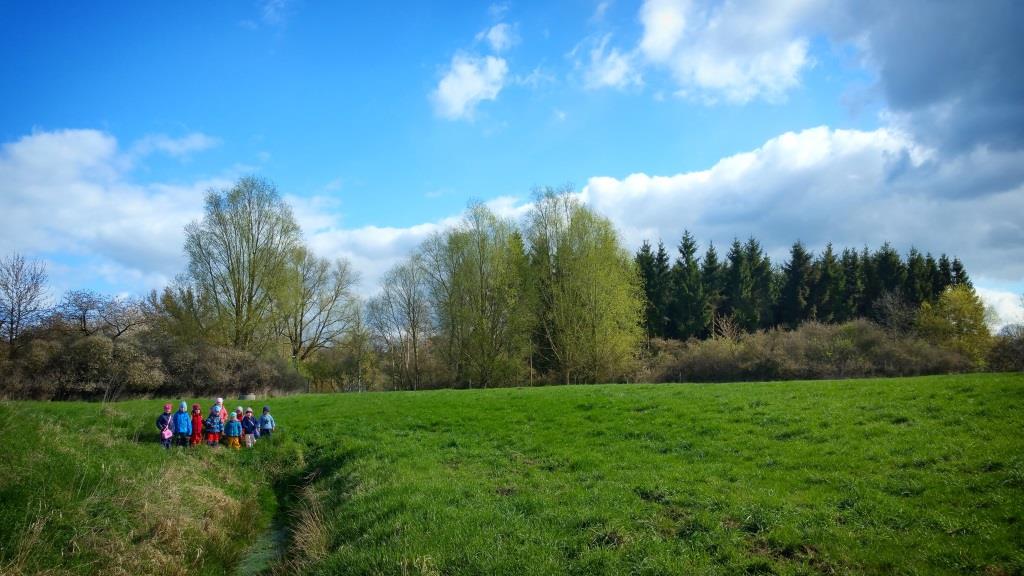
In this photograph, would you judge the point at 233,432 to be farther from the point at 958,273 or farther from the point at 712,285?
the point at 958,273

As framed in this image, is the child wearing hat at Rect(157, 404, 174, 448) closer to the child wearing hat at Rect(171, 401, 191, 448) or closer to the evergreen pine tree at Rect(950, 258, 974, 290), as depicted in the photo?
the child wearing hat at Rect(171, 401, 191, 448)

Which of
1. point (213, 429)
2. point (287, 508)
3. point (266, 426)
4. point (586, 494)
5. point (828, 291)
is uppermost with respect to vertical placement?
point (828, 291)

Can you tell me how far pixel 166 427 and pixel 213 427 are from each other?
5.29ft

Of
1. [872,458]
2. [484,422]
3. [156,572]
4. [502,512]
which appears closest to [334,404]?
[484,422]

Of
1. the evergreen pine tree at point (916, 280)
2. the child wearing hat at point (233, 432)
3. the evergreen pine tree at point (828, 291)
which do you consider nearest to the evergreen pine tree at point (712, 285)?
the evergreen pine tree at point (828, 291)

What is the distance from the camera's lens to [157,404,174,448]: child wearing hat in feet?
57.6

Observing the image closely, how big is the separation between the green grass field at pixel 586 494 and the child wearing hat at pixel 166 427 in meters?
1.16

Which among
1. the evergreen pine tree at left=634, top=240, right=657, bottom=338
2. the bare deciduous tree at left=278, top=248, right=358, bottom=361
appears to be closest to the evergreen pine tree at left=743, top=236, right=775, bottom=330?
the evergreen pine tree at left=634, top=240, right=657, bottom=338

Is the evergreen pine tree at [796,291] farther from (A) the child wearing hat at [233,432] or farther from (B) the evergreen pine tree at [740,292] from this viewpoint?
(A) the child wearing hat at [233,432]

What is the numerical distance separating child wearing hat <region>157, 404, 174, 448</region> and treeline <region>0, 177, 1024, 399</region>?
16019 millimetres

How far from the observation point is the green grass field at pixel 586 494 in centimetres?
692

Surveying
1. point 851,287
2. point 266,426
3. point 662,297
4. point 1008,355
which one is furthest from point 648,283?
point 266,426

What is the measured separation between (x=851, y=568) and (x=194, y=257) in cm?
4413

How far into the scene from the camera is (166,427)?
17641 mm
